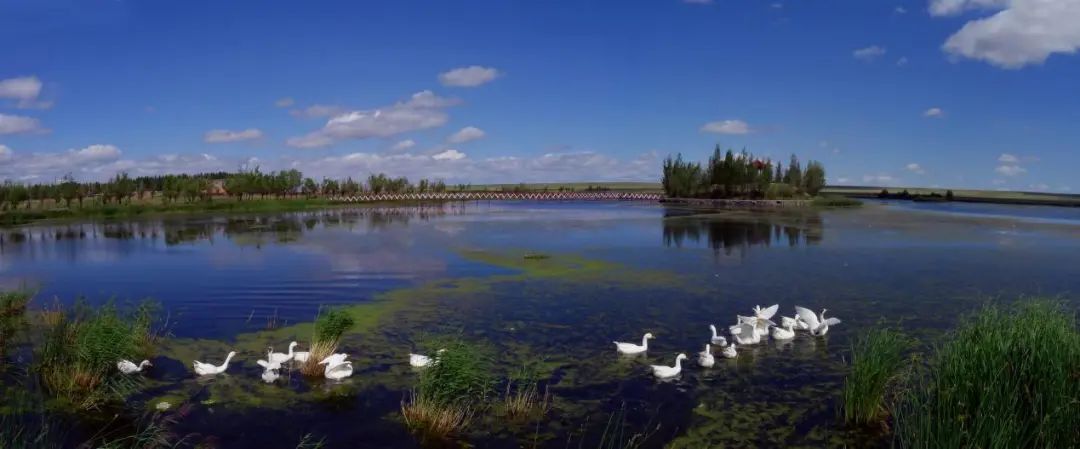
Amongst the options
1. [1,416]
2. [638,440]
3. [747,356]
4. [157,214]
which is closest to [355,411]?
[638,440]

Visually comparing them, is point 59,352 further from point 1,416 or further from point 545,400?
point 545,400

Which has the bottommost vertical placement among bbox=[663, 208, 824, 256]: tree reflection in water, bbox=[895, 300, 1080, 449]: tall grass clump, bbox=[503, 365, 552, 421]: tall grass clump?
bbox=[503, 365, 552, 421]: tall grass clump

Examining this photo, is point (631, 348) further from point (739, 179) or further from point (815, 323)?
point (739, 179)

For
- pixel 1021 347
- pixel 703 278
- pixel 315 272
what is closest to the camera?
pixel 1021 347

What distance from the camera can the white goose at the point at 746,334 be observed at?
12656 millimetres

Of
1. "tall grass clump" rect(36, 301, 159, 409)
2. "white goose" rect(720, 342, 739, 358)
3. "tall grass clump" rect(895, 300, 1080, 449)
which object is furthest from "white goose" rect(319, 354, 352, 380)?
"tall grass clump" rect(895, 300, 1080, 449)

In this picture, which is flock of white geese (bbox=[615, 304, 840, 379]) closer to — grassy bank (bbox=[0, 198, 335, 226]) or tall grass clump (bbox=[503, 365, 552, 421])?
tall grass clump (bbox=[503, 365, 552, 421])

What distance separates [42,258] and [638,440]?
3129 cm

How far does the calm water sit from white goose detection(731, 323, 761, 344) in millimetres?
179

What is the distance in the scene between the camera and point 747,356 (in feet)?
39.6

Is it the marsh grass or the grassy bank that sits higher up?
the grassy bank

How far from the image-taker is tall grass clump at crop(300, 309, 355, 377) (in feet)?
36.0

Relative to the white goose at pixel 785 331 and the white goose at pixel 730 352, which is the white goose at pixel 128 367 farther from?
the white goose at pixel 785 331

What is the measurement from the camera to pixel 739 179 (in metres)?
87.0
